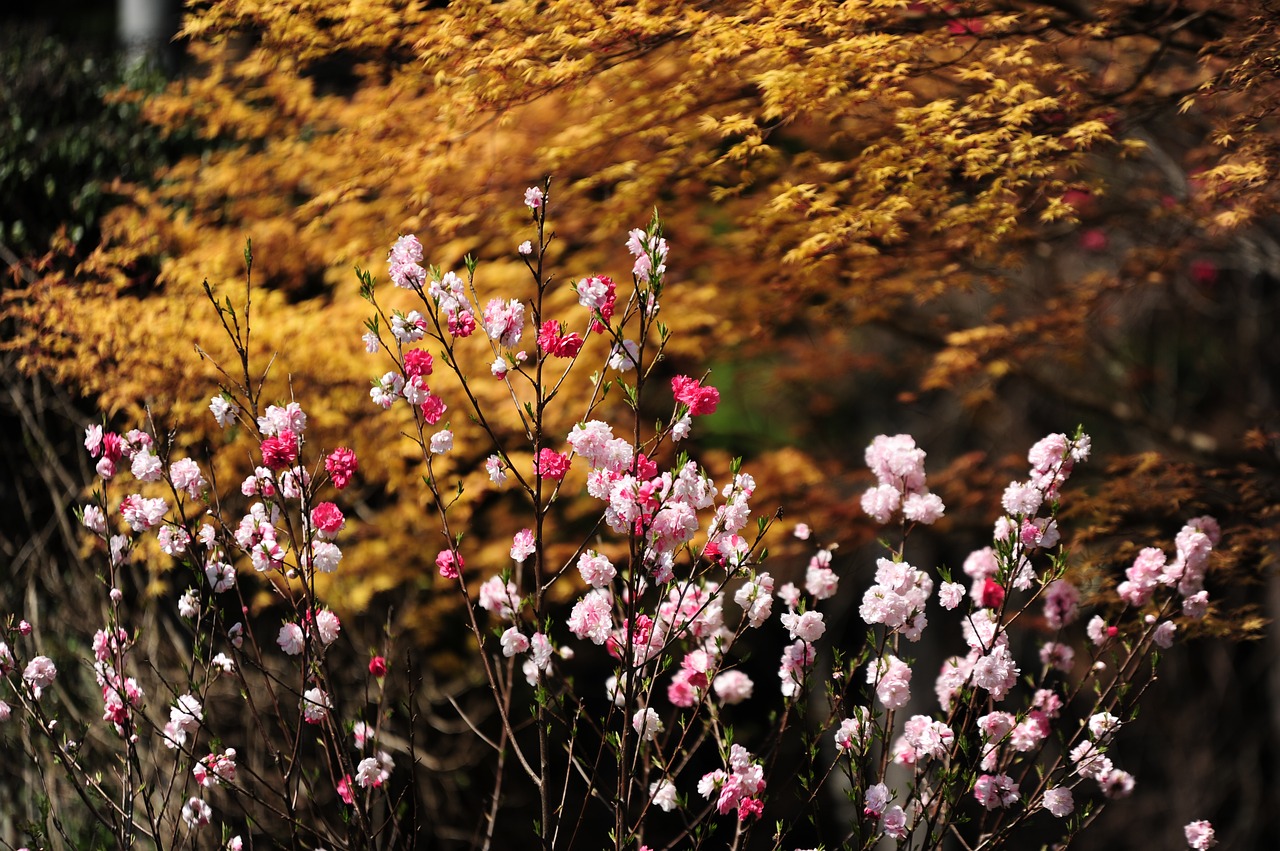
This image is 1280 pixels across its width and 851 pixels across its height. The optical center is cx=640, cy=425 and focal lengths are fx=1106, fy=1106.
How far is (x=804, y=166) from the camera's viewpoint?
4363mm

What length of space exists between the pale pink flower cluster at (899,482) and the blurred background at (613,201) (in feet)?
2.50

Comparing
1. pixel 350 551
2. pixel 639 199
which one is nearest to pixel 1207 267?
pixel 639 199

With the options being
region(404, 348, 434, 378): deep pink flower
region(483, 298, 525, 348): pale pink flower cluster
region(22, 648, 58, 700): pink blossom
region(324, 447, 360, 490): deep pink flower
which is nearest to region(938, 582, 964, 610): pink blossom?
region(483, 298, 525, 348): pale pink flower cluster

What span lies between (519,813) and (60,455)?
3.57 m

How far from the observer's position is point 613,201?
3959 mm

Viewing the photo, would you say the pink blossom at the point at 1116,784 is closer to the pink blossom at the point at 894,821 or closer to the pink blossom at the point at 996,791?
the pink blossom at the point at 996,791

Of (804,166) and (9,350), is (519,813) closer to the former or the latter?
(9,350)

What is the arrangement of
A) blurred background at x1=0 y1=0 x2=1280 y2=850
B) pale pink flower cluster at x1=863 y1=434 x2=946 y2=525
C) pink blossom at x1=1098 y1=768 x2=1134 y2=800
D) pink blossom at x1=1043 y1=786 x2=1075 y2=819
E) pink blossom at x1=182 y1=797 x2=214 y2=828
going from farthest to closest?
blurred background at x1=0 y1=0 x2=1280 y2=850
pink blossom at x1=1098 y1=768 x2=1134 y2=800
pink blossom at x1=182 y1=797 x2=214 y2=828
pale pink flower cluster at x1=863 y1=434 x2=946 y2=525
pink blossom at x1=1043 y1=786 x2=1075 y2=819

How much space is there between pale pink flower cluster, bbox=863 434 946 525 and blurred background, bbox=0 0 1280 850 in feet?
2.50

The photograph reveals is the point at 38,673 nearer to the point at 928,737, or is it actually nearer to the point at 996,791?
the point at 928,737

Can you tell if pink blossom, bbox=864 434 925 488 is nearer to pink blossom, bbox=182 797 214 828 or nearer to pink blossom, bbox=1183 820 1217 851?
pink blossom, bbox=1183 820 1217 851

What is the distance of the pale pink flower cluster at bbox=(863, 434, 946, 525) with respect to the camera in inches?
109

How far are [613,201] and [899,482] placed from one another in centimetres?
163

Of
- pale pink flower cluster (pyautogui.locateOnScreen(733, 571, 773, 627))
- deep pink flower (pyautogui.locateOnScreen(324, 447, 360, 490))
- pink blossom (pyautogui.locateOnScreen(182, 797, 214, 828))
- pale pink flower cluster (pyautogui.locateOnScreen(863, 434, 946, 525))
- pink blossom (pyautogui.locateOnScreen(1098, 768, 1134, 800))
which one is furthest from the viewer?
pink blossom (pyautogui.locateOnScreen(1098, 768, 1134, 800))
